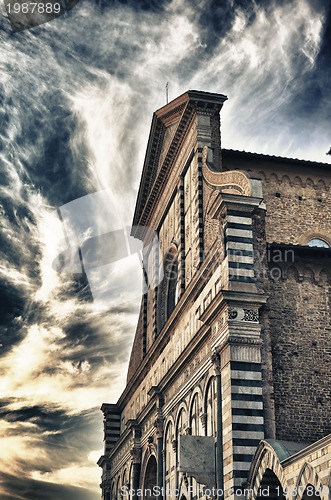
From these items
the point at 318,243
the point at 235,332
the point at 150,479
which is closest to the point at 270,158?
the point at 318,243

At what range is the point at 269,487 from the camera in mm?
16547

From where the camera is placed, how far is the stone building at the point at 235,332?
17656 millimetres

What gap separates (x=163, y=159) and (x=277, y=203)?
7.62 m

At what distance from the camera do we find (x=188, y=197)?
1073 inches

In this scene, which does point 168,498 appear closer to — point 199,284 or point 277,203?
point 199,284

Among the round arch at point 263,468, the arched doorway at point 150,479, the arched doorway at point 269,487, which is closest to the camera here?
the round arch at point 263,468

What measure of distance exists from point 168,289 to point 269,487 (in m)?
14.6

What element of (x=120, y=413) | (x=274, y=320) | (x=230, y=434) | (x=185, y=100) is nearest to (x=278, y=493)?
(x=230, y=434)

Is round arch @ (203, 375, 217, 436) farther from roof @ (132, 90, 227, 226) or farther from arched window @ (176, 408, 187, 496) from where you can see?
roof @ (132, 90, 227, 226)

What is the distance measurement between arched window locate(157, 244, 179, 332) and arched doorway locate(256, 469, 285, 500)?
40.5 feet

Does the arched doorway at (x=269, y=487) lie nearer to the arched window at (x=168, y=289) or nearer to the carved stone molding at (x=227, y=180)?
the carved stone molding at (x=227, y=180)

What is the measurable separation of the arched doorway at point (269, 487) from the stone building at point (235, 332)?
0.10 feet

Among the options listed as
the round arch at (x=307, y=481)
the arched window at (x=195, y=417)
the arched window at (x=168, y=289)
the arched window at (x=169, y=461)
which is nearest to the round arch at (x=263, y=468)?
the round arch at (x=307, y=481)

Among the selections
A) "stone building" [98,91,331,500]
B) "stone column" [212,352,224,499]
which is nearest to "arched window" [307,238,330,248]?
"stone building" [98,91,331,500]
